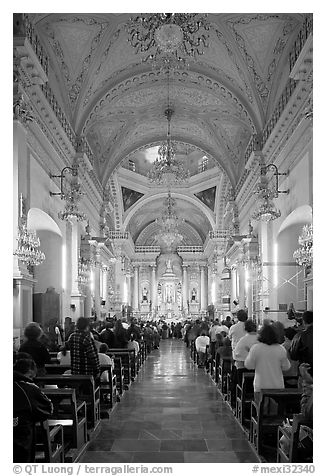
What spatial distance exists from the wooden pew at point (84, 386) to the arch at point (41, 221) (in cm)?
577

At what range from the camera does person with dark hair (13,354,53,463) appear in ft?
14.0

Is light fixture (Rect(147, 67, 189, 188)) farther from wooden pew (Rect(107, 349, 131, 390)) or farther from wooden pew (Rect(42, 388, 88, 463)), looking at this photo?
wooden pew (Rect(42, 388, 88, 463))

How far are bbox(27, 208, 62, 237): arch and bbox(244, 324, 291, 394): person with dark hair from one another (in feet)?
23.2

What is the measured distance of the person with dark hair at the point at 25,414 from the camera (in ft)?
14.0

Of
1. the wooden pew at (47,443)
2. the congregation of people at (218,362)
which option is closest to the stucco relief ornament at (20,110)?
the congregation of people at (218,362)

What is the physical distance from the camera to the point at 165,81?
17062 millimetres

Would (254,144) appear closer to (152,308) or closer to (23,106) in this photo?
(23,106)

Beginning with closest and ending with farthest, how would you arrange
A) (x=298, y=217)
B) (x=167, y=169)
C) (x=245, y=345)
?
1. (x=245, y=345)
2. (x=298, y=217)
3. (x=167, y=169)

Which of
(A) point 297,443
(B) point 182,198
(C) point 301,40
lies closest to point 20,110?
(C) point 301,40

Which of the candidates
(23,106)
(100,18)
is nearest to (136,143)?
(100,18)

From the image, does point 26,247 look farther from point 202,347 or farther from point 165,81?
point 165,81

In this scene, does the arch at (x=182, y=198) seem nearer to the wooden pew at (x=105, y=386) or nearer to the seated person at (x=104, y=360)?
the wooden pew at (x=105, y=386)

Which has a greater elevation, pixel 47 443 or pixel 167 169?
pixel 167 169

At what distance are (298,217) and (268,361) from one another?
7.78 m
